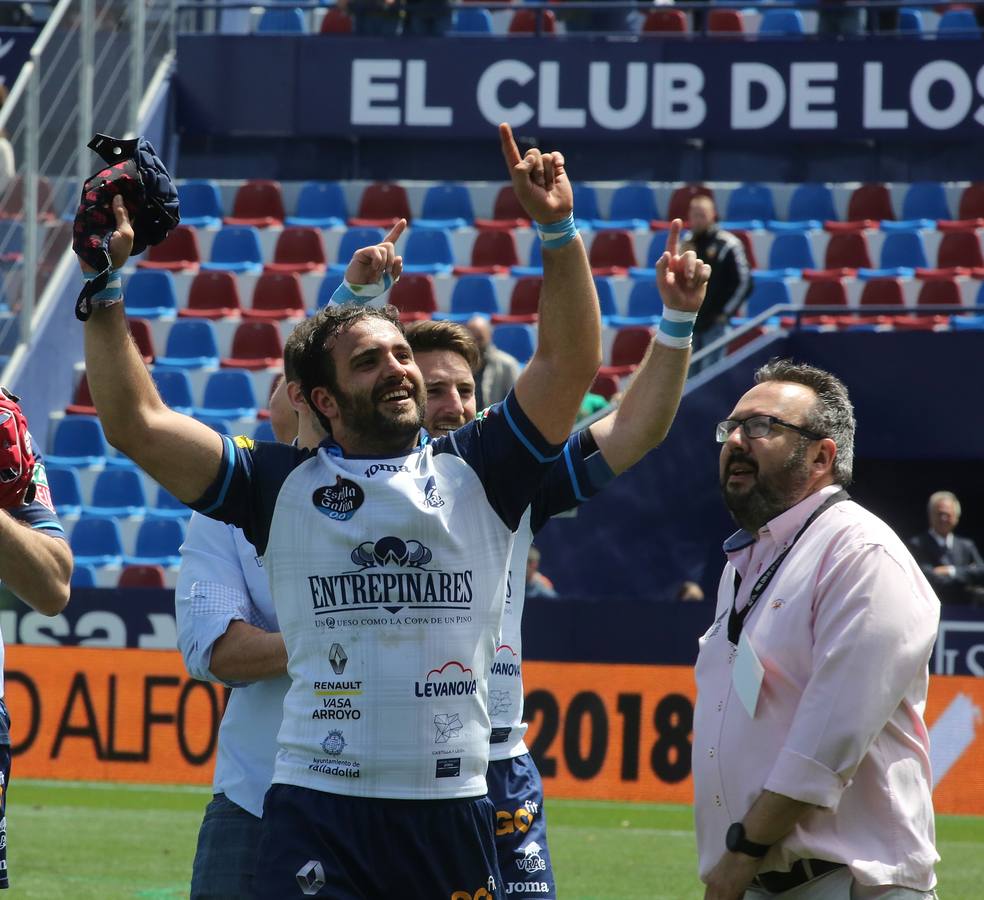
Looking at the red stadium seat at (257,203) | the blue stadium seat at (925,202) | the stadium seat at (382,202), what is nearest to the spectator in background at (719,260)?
the blue stadium seat at (925,202)

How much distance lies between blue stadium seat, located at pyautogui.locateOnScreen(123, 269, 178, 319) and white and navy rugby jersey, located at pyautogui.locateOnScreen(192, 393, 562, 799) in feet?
48.6

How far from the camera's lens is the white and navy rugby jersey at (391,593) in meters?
3.69

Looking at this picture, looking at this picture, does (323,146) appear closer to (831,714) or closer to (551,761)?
(551,761)

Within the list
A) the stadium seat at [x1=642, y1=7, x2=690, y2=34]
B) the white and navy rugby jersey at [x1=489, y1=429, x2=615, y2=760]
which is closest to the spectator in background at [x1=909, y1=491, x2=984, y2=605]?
the stadium seat at [x1=642, y1=7, x2=690, y2=34]

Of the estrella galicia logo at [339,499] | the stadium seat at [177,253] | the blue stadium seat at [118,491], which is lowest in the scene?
the blue stadium seat at [118,491]

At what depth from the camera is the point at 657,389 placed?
4191 millimetres

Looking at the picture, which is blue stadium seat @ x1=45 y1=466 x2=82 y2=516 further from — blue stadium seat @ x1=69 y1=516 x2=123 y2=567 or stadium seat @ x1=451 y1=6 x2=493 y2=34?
stadium seat @ x1=451 y1=6 x2=493 y2=34

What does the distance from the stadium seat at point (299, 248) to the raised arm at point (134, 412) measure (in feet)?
49.0

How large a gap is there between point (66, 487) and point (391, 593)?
13.3m

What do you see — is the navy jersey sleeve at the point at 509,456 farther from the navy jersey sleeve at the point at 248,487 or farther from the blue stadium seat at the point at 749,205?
the blue stadium seat at the point at 749,205

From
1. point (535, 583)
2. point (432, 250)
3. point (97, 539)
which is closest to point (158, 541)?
point (97, 539)

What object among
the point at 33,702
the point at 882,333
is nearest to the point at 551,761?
the point at 33,702

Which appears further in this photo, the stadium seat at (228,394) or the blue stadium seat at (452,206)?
the blue stadium seat at (452,206)

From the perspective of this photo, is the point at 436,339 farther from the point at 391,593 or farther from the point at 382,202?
the point at 382,202
